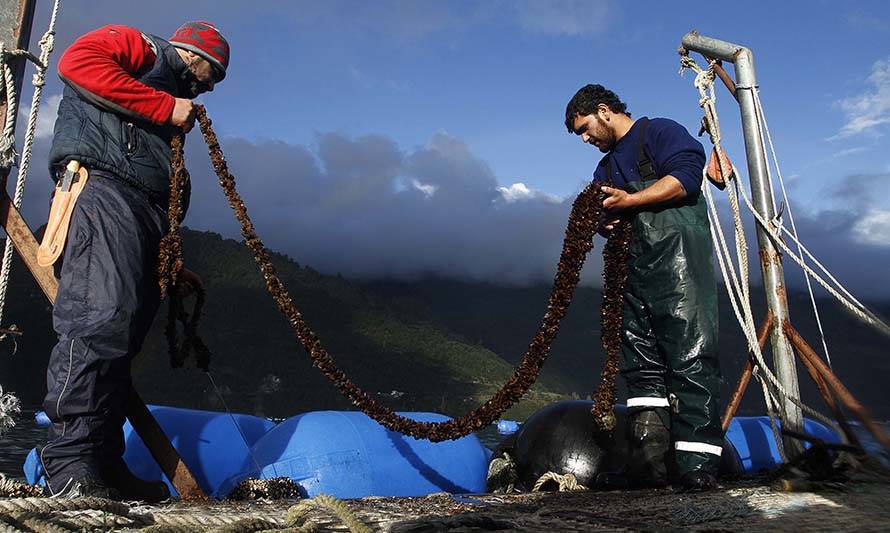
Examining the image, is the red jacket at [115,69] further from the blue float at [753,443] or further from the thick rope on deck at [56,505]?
the blue float at [753,443]

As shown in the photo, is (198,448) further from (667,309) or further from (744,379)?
(744,379)

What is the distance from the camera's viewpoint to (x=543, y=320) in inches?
179

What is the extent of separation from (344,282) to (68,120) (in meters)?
102

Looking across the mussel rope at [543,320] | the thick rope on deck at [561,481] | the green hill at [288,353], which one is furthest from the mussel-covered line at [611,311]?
the green hill at [288,353]

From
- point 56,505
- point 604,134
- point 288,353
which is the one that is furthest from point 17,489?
point 288,353

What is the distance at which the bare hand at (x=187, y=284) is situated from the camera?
412 centimetres

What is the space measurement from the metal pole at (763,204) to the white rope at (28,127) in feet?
16.9

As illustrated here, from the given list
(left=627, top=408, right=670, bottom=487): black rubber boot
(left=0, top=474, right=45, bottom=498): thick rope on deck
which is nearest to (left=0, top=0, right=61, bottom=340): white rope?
(left=0, top=474, right=45, bottom=498): thick rope on deck

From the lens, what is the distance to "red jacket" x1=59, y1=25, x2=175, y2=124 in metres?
3.66

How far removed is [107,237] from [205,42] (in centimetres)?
144

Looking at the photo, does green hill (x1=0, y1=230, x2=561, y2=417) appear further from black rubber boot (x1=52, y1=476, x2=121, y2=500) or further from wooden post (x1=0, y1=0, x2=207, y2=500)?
black rubber boot (x1=52, y1=476, x2=121, y2=500)

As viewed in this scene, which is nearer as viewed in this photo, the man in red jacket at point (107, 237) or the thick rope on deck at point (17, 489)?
the thick rope on deck at point (17, 489)

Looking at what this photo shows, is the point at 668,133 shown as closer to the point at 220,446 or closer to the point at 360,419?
the point at 360,419

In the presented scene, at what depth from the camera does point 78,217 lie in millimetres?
3600
